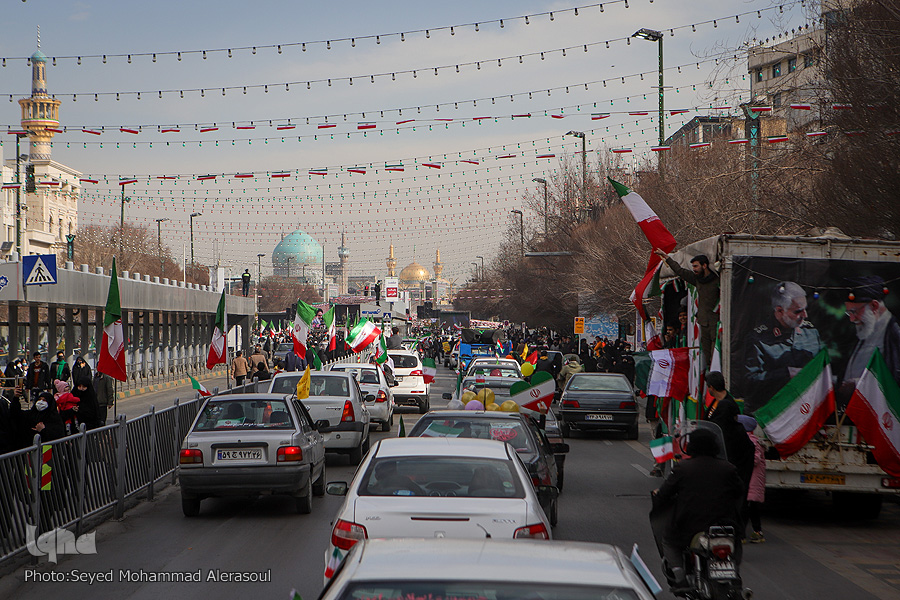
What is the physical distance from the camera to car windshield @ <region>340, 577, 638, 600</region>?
3.19 meters

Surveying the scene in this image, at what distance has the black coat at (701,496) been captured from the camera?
6.57m

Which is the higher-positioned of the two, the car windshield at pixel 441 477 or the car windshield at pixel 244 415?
the car windshield at pixel 441 477

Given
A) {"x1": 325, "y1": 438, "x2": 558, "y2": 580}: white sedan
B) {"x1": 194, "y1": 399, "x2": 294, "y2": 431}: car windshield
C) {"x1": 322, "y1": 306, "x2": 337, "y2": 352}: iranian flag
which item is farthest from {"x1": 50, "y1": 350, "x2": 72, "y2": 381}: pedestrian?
{"x1": 325, "y1": 438, "x2": 558, "y2": 580}: white sedan

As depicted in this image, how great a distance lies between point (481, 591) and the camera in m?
3.20

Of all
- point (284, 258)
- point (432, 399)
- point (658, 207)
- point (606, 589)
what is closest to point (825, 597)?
point (606, 589)

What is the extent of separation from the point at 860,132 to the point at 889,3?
5.86 feet

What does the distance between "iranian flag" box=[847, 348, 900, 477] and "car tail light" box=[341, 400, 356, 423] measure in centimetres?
824

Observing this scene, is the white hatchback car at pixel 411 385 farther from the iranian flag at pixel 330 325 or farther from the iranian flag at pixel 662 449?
the iranian flag at pixel 662 449

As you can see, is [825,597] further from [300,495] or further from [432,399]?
[432,399]

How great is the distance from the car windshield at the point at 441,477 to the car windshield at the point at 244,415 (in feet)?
17.0

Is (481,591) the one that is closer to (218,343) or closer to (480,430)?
(480,430)

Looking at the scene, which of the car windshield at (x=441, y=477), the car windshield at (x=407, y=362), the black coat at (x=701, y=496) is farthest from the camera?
the car windshield at (x=407, y=362)

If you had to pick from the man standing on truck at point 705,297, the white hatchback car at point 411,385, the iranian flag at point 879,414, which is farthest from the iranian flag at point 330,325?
the iranian flag at point 879,414
